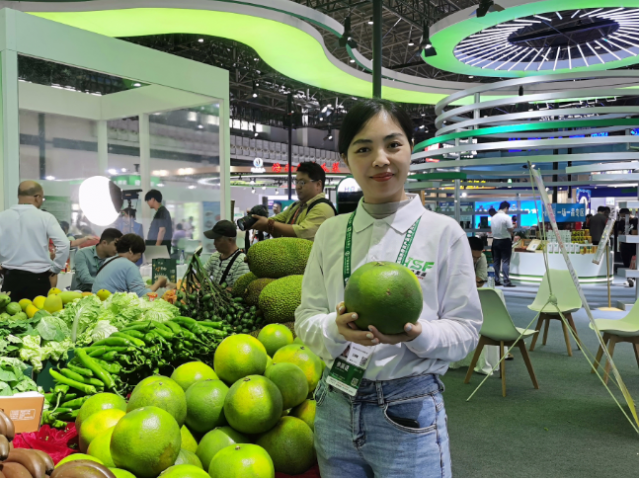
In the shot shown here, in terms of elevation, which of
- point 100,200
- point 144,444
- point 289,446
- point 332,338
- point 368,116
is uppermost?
point 368,116

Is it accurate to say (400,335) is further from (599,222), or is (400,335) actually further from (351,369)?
(599,222)

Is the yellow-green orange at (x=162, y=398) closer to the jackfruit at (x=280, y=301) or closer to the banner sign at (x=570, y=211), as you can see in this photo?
the jackfruit at (x=280, y=301)

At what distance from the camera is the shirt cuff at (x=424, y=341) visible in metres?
1.07

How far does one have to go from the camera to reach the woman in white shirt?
3.71ft

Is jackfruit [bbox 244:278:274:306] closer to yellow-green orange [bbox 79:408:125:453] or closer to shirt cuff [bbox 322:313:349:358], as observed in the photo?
yellow-green orange [bbox 79:408:125:453]

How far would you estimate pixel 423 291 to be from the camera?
117 centimetres

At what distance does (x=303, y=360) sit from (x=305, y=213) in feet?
5.46

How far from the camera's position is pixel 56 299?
2.95 meters

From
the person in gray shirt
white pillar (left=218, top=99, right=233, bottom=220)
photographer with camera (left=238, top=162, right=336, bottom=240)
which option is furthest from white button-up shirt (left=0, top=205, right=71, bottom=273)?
photographer with camera (left=238, top=162, right=336, bottom=240)

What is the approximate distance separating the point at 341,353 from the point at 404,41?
16.9 meters

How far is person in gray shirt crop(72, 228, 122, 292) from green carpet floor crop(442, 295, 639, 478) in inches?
129

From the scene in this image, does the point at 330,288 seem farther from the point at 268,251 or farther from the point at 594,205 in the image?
the point at 594,205

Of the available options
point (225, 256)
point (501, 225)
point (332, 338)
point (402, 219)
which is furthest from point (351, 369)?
point (501, 225)

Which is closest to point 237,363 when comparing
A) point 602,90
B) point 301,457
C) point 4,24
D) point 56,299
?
point 301,457
